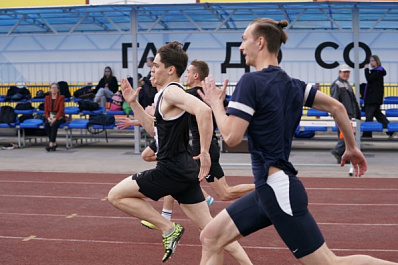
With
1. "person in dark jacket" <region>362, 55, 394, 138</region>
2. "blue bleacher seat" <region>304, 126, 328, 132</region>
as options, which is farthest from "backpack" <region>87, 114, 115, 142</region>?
"person in dark jacket" <region>362, 55, 394, 138</region>

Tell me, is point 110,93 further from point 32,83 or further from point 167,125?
point 167,125

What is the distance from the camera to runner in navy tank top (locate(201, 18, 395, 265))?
3969 millimetres

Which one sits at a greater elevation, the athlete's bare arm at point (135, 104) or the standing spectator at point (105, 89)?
the athlete's bare arm at point (135, 104)

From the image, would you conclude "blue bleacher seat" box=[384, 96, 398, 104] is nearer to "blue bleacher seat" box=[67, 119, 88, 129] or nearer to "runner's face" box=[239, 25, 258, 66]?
"blue bleacher seat" box=[67, 119, 88, 129]

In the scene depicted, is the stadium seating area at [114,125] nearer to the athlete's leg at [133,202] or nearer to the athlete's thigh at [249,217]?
the athlete's leg at [133,202]

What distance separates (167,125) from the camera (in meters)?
5.62

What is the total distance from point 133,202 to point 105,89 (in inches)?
576

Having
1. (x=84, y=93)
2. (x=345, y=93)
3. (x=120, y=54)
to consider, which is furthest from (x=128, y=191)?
(x=120, y=54)

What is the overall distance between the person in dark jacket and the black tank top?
11529 millimetres

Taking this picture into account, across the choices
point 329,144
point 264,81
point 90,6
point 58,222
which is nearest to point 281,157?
point 264,81

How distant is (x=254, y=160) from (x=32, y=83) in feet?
67.7

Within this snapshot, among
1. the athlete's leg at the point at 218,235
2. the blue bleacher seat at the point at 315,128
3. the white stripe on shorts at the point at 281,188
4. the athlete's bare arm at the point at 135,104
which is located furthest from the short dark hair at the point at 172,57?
the blue bleacher seat at the point at 315,128

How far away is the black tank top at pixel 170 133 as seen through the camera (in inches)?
221

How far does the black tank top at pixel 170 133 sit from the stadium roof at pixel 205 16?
10.1 metres
